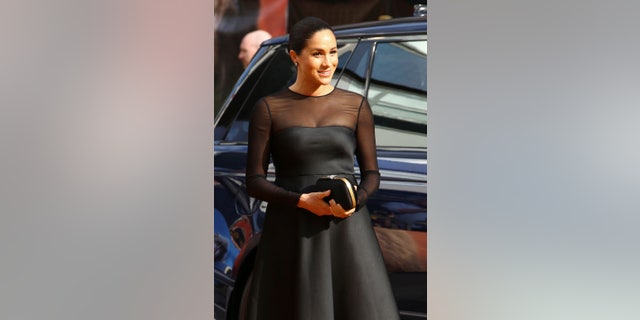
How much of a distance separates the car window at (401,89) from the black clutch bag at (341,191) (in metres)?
0.61

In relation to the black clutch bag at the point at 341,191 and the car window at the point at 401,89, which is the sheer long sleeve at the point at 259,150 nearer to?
the black clutch bag at the point at 341,191

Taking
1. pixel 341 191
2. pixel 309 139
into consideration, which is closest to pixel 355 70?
pixel 309 139

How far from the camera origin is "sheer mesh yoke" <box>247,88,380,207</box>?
3.90 metres

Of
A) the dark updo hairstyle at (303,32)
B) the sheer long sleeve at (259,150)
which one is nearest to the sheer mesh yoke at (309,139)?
the sheer long sleeve at (259,150)

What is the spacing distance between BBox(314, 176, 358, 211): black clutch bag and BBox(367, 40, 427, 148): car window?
0.61 meters

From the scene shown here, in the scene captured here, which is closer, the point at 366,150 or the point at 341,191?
the point at 341,191

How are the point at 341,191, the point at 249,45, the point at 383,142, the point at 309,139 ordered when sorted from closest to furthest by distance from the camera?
the point at 341,191 → the point at 309,139 → the point at 383,142 → the point at 249,45

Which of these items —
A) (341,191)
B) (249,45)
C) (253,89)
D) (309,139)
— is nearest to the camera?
(341,191)

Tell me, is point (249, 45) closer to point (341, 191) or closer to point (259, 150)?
point (259, 150)

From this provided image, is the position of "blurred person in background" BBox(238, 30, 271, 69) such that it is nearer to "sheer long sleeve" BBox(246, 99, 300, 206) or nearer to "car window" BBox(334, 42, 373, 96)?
"car window" BBox(334, 42, 373, 96)

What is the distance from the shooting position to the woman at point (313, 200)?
3.88 metres

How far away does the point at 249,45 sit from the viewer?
4.57m

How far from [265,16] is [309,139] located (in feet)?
2.87
